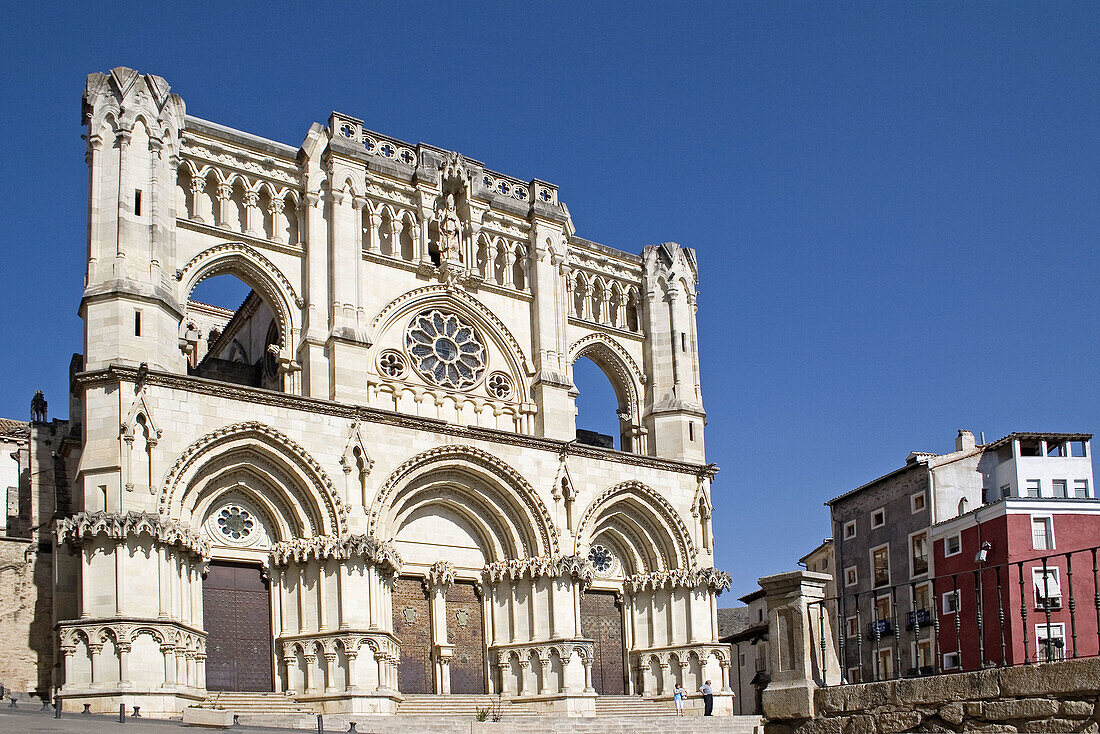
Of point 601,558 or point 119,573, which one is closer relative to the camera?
point 119,573

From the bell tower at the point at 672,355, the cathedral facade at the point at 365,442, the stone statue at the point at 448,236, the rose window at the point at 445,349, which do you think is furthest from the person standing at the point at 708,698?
the stone statue at the point at 448,236

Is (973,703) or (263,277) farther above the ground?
(263,277)

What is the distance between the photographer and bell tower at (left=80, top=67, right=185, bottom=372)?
26672 mm

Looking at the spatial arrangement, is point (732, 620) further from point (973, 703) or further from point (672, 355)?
point (973, 703)

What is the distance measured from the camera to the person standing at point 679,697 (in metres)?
31.6

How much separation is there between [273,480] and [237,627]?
318 centimetres

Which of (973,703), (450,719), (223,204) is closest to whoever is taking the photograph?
(973,703)

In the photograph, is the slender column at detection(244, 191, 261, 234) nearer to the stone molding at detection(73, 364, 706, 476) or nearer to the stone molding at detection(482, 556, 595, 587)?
the stone molding at detection(73, 364, 706, 476)

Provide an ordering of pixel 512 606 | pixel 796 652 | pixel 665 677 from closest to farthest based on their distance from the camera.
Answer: pixel 796 652 → pixel 512 606 → pixel 665 677

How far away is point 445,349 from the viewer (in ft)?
107

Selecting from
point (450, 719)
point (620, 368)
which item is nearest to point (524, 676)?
point (450, 719)

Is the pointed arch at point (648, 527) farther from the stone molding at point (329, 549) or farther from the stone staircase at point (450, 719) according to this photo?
the stone molding at point (329, 549)

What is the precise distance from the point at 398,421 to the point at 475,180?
7.68 meters

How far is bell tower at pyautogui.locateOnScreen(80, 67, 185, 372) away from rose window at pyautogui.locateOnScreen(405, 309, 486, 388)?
6138 mm
